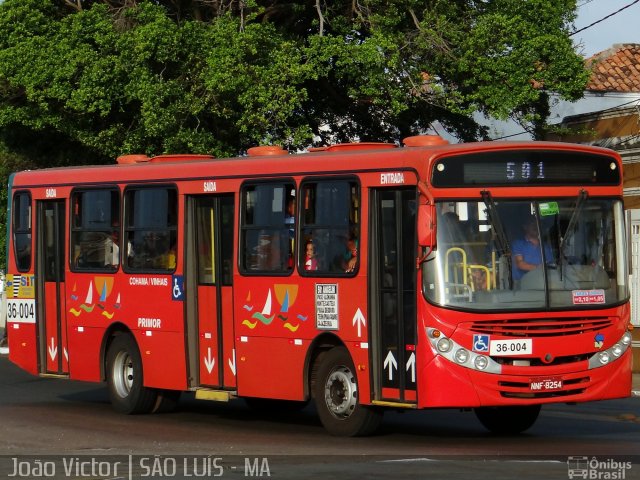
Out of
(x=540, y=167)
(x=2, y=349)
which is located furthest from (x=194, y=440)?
(x=2, y=349)

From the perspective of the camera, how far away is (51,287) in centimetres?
2002

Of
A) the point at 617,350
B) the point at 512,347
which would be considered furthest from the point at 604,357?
the point at 512,347

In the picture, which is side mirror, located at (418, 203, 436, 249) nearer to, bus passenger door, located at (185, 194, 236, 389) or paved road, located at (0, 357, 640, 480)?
paved road, located at (0, 357, 640, 480)

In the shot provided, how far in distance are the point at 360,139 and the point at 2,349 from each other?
10264 mm

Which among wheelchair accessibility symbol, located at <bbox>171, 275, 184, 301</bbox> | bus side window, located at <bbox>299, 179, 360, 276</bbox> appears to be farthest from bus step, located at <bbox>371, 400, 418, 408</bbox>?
wheelchair accessibility symbol, located at <bbox>171, 275, 184, 301</bbox>

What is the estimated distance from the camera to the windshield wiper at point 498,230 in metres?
14.2

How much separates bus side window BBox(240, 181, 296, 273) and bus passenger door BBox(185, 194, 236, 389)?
38cm

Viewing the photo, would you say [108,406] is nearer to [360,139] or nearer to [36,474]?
[36,474]

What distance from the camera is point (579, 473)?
37.9 ft

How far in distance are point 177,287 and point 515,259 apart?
4994 mm

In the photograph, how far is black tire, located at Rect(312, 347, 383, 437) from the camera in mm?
15031

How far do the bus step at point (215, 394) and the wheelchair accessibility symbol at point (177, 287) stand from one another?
114 cm

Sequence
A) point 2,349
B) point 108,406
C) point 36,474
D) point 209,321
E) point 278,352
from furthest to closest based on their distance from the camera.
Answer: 1. point 2,349
2. point 108,406
3. point 209,321
4. point 278,352
5. point 36,474

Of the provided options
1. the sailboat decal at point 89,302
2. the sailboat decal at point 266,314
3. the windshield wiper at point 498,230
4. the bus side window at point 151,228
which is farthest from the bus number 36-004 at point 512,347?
the sailboat decal at point 89,302
